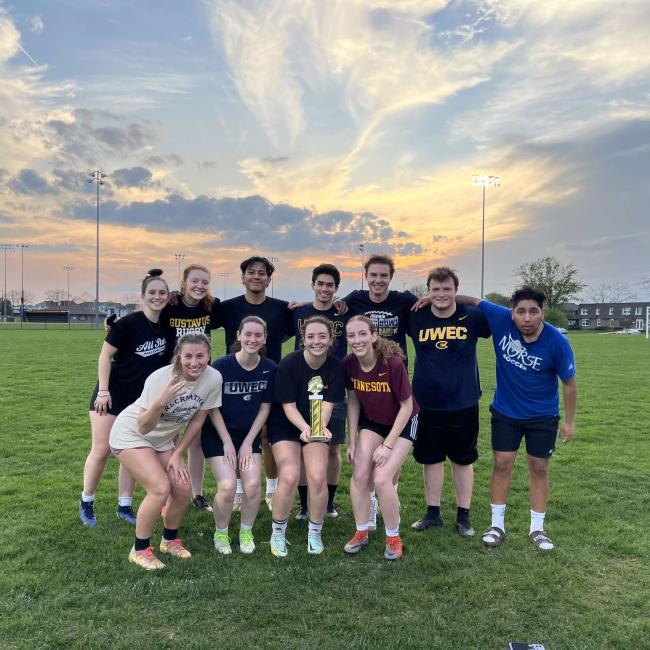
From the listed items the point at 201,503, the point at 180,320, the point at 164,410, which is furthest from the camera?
the point at 201,503

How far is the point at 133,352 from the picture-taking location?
4.53 metres

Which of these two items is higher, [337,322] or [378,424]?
[337,322]

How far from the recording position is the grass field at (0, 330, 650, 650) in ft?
9.96

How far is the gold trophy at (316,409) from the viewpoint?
4175mm

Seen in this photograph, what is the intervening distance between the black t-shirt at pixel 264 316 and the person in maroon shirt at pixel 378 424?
40.5 inches

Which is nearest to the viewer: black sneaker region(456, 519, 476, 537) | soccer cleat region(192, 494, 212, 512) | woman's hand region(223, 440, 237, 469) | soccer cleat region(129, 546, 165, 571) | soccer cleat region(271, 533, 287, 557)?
soccer cleat region(129, 546, 165, 571)

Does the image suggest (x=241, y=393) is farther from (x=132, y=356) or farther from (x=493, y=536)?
(x=493, y=536)

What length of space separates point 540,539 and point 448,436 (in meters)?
1.09

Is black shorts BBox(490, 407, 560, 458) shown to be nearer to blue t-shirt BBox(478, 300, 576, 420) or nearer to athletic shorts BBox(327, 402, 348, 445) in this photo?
blue t-shirt BBox(478, 300, 576, 420)

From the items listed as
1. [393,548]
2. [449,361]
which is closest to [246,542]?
[393,548]

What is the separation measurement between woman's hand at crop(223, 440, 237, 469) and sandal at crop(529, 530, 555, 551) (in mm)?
2564

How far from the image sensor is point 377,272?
4.70m

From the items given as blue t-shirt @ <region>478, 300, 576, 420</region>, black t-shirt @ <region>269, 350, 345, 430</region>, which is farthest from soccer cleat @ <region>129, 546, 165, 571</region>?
blue t-shirt @ <region>478, 300, 576, 420</region>

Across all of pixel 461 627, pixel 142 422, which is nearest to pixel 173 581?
pixel 142 422
